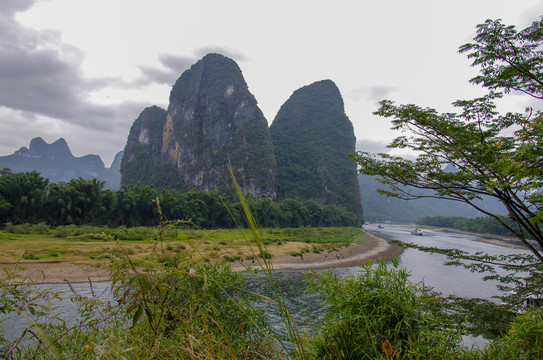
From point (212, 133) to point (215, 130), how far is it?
1634mm

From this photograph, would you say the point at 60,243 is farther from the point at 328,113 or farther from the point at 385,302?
the point at 328,113

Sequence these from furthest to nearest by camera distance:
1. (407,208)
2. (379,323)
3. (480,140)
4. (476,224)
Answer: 1. (407,208)
2. (476,224)
3. (480,140)
4. (379,323)

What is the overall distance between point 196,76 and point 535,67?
115624 mm

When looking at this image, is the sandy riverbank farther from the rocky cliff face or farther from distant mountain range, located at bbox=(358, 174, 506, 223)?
distant mountain range, located at bbox=(358, 174, 506, 223)

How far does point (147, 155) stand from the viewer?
374 feet

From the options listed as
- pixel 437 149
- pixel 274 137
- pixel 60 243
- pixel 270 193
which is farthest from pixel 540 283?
pixel 274 137

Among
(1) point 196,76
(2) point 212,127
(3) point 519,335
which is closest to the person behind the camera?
(3) point 519,335

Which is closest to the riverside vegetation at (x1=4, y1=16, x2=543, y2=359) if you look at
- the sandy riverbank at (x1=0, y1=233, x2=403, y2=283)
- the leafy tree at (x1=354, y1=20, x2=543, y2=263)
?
the leafy tree at (x1=354, y1=20, x2=543, y2=263)

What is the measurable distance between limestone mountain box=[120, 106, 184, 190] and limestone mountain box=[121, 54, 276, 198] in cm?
55

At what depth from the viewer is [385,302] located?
169 cm

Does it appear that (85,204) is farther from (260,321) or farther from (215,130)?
(215,130)

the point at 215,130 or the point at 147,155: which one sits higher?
the point at 215,130

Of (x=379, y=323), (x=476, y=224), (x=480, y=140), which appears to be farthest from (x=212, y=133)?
(x=379, y=323)

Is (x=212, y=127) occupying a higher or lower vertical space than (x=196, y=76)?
lower
